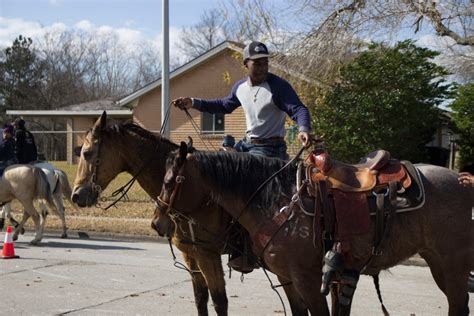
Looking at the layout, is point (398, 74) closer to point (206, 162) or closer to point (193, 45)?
point (206, 162)

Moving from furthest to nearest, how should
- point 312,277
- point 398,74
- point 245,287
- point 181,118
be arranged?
1. point 181,118
2. point 398,74
3. point 245,287
4. point 312,277

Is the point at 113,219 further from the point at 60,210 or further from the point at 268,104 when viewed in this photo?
the point at 268,104

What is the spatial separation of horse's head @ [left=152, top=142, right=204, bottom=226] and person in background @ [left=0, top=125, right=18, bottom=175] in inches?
348

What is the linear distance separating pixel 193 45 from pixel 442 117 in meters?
38.0

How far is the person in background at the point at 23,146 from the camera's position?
42.0ft

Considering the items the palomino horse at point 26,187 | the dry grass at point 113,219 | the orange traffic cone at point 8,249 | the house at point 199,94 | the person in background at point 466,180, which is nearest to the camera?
the person in background at point 466,180

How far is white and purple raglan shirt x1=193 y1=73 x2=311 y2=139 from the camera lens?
5.29 m

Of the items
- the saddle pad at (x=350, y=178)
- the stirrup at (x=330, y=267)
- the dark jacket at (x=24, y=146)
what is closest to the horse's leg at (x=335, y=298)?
the stirrup at (x=330, y=267)

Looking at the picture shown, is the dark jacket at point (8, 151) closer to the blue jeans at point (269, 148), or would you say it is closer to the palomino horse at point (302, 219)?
the blue jeans at point (269, 148)

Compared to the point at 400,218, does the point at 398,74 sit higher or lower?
higher

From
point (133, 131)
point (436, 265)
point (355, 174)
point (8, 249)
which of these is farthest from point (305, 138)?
point (8, 249)

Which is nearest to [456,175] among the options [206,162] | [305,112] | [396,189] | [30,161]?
[396,189]

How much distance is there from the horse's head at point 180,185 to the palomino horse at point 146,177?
9.1 inches

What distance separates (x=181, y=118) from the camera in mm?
26719
